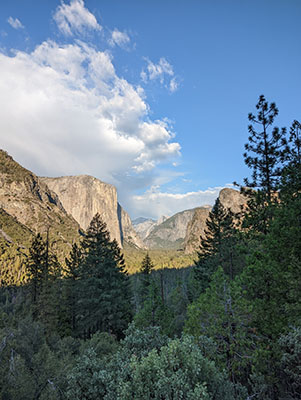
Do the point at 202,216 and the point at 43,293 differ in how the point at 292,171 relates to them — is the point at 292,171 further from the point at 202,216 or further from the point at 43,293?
the point at 202,216

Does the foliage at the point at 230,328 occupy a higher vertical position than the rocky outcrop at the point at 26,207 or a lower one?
lower

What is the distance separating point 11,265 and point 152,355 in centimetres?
7575

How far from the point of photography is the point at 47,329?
19594mm

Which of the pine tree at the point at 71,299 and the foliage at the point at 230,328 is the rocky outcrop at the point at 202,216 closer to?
the pine tree at the point at 71,299

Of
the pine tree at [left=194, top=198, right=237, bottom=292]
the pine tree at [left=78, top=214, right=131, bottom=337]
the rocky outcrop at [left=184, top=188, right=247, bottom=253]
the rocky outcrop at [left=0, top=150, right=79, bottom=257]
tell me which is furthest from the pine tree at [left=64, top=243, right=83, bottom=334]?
the rocky outcrop at [left=184, top=188, right=247, bottom=253]

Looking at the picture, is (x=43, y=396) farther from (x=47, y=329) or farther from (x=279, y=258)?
(x=47, y=329)

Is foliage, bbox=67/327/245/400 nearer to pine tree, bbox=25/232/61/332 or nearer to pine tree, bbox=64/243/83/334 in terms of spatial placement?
pine tree, bbox=25/232/61/332

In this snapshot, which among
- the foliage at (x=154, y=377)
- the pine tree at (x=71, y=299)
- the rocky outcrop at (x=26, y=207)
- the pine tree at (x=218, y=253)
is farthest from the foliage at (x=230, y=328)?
the rocky outcrop at (x=26, y=207)

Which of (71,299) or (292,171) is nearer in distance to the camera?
(292,171)

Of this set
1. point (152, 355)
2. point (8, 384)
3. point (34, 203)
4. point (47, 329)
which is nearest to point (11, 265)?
point (47, 329)

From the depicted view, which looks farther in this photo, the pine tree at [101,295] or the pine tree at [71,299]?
the pine tree at [71,299]

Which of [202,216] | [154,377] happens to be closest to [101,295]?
[154,377]

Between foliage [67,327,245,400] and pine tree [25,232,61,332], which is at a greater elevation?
foliage [67,327,245,400]

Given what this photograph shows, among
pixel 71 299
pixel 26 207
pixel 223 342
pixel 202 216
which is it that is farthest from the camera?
pixel 202 216
